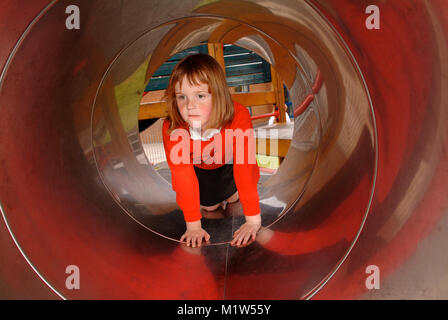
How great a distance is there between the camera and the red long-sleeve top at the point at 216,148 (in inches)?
48.0

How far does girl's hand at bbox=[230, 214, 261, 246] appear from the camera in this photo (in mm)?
1223

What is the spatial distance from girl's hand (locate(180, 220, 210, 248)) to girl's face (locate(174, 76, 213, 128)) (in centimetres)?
37

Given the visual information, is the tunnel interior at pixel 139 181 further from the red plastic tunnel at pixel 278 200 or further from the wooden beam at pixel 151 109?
the wooden beam at pixel 151 109

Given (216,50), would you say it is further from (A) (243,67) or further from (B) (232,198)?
(B) (232,198)

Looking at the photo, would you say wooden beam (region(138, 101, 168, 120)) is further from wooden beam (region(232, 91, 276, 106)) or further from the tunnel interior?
the tunnel interior

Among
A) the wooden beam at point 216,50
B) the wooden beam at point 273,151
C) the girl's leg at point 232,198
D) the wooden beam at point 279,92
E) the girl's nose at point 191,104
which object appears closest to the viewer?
the girl's nose at point 191,104

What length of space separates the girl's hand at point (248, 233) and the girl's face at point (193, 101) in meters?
0.40

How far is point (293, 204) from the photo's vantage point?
53.2 inches

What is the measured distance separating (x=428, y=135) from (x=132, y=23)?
1103 millimetres

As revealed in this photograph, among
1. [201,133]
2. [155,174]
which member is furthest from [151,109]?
[201,133]

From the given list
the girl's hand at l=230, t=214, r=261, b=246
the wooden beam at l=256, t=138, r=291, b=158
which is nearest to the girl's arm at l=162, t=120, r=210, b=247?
the girl's hand at l=230, t=214, r=261, b=246

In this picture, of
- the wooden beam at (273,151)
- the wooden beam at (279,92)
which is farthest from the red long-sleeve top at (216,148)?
the wooden beam at (279,92)

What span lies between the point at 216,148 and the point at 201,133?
16 centimetres

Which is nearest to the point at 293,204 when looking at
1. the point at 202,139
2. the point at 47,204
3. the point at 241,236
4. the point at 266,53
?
the point at 241,236
